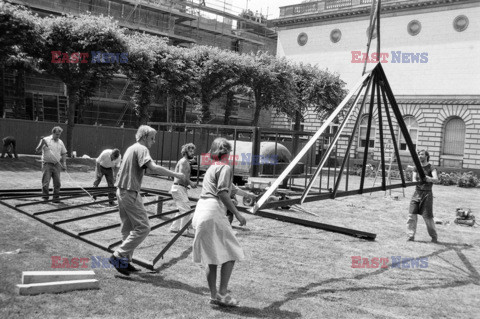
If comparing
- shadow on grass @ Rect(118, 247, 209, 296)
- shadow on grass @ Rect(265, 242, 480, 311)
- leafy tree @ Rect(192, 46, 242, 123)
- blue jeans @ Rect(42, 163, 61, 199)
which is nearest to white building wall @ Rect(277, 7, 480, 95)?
leafy tree @ Rect(192, 46, 242, 123)

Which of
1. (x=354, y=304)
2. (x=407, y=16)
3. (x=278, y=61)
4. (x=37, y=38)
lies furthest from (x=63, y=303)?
(x=407, y=16)

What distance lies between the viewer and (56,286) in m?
5.41

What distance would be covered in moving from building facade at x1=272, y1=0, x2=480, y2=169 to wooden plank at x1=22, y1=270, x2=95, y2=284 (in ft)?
105

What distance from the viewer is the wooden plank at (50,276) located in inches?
211

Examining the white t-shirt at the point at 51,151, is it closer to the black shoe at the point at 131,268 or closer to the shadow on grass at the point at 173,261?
the shadow on grass at the point at 173,261

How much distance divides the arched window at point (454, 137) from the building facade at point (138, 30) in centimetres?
1610

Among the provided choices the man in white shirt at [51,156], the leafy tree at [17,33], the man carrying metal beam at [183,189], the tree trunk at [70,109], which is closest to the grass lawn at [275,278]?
the man carrying metal beam at [183,189]

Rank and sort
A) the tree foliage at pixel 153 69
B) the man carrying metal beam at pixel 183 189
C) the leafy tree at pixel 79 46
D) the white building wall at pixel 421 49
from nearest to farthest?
the man carrying metal beam at pixel 183 189, the tree foliage at pixel 153 69, the leafy tree at pixel 79 46, the white building wall at pixel 421 49

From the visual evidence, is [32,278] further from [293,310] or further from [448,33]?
[448,33]

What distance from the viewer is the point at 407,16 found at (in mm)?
37625

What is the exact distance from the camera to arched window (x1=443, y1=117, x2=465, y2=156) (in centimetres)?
3459

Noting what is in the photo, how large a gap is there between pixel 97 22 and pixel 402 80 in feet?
79.1

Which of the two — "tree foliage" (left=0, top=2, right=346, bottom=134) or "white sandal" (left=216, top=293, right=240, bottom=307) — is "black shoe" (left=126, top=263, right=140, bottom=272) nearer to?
"white sandal" (left=216, top=293, right=240, bottom=307)

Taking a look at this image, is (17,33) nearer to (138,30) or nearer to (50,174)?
(50,174)
